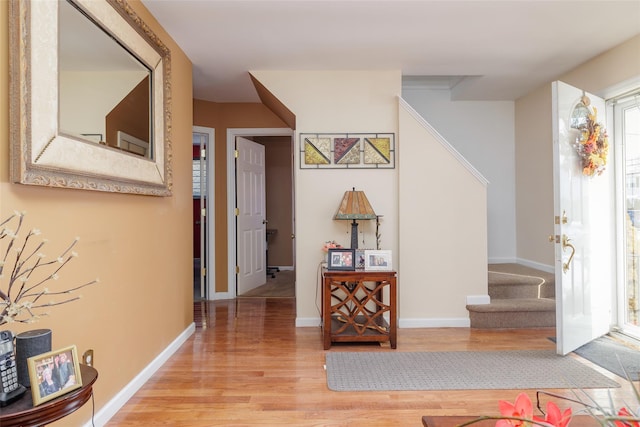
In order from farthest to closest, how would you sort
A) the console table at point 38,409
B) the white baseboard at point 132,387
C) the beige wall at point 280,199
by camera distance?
the beige wall at point 280,199
the white baseboard at point 132,387
the console table at point 38,409

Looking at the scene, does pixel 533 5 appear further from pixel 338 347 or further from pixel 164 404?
pixel 164 404

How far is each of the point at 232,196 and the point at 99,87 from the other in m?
3.06

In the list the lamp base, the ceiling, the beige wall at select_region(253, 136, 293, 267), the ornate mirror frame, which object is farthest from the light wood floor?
the beige wall at select_region(253, 136, 293, 267)

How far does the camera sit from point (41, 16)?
152 cm

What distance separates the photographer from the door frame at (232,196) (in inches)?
195

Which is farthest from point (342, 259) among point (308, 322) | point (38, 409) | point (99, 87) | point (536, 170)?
point (536, 170)

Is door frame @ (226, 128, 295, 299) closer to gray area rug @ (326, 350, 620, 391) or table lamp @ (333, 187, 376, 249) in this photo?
table lamp @ (333, 187, 376, 249)

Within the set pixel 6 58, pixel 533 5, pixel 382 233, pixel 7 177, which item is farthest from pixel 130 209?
pixel 533 5

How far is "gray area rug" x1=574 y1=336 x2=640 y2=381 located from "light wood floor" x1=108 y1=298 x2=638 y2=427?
0.43ft

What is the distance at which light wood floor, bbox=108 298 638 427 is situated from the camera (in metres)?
2.10

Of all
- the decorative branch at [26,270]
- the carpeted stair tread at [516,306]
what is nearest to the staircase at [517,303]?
the carpeted stair tread at [516,306]

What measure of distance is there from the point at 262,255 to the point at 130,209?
11.4 feet

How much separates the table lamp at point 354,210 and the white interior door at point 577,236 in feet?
4.85

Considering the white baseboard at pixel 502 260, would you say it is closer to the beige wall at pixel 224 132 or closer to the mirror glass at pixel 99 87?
the beige wall at pixel 224 132
